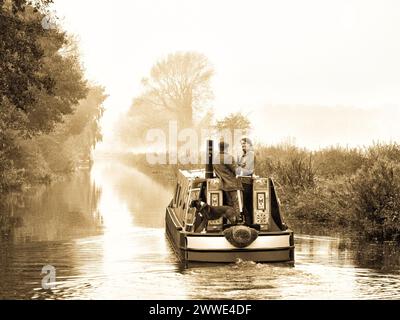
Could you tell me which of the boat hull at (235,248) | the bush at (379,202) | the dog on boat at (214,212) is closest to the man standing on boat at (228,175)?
the dog on boat at (214,212)

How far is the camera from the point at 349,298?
12.9m

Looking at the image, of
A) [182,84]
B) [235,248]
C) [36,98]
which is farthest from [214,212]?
[182,84]

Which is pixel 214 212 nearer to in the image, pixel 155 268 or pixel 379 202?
pixel 155 268

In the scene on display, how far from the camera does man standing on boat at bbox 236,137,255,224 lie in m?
17.1

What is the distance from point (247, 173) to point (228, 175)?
541 mm

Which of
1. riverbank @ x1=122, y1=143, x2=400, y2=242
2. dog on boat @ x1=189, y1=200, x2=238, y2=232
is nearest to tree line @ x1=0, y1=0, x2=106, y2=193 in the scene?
riverbank @ x1=122, y1=143, x2=400, y2=242

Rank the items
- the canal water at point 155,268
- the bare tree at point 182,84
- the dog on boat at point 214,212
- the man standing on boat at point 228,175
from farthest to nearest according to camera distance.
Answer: the bare tree at point 182,84 < the man standing on boat at point 228,175 < the dog on boat at point 214,212 < the canal water at point 155,268

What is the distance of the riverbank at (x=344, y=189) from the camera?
66.7 ft

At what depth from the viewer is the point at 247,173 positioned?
17.3 m

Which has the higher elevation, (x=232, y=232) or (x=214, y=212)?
(x=214, y=212)

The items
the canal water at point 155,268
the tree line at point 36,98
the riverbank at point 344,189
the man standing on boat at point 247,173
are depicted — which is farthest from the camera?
the tree line at point 36,98

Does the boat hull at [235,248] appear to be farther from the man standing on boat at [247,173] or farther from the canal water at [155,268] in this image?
the man standing on boat at [247,173]

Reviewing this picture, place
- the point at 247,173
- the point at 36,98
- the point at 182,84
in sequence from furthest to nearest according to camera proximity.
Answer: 1. the point at 182,84
2. the point at 36,98
3. the point at 247,173

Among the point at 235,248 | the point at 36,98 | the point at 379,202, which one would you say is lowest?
the point at 235,248
